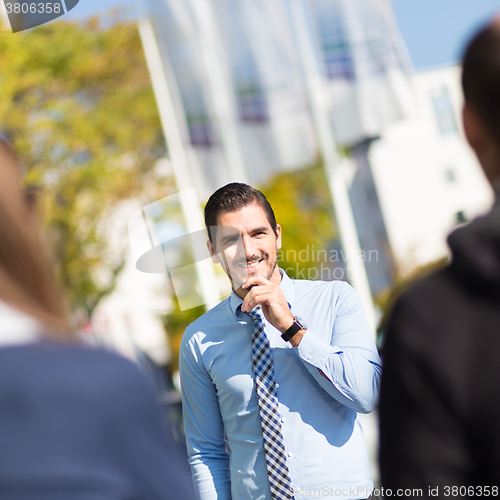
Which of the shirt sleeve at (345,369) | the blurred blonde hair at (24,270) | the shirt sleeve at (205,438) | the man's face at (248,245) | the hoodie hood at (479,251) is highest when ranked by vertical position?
the blurred blonde hair at (24,270)

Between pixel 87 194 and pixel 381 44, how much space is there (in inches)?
410

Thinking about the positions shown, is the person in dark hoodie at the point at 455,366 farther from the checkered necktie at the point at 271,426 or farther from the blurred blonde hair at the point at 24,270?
the checkered necktie at the point at 271,426

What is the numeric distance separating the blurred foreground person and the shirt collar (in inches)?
58.6

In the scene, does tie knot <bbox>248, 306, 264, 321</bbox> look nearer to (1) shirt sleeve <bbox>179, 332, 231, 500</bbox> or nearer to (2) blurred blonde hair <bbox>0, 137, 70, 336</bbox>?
(1) shirt sleeve <bbox>179, 332, 231, 500</bbox>

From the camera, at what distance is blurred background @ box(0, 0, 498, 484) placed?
25.7ft

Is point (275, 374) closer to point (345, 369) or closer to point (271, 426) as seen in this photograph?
point (271, 426)

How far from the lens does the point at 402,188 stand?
3250 cm

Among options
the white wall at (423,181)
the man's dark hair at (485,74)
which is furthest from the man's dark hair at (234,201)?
the white wall at (423,181)

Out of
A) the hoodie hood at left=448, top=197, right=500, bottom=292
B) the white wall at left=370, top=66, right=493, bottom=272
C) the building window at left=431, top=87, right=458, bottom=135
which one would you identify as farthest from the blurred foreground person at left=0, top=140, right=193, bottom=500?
the building window at left=431, top=87, right=458, bottom=135

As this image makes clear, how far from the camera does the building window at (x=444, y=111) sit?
3338 cm

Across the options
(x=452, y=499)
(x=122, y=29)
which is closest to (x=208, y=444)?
(x=452, y=499)

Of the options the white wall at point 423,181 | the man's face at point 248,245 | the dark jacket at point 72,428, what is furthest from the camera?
the white wall at point 423,181

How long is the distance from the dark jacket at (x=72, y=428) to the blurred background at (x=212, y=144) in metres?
0.14

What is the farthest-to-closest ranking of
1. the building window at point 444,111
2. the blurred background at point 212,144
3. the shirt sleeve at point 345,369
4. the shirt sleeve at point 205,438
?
1. the building window at point 444,111
2. the blurred background at point 212,144
3. the shirt sleeve at point 205,438
4. the shirt sleeve at point 345,369
